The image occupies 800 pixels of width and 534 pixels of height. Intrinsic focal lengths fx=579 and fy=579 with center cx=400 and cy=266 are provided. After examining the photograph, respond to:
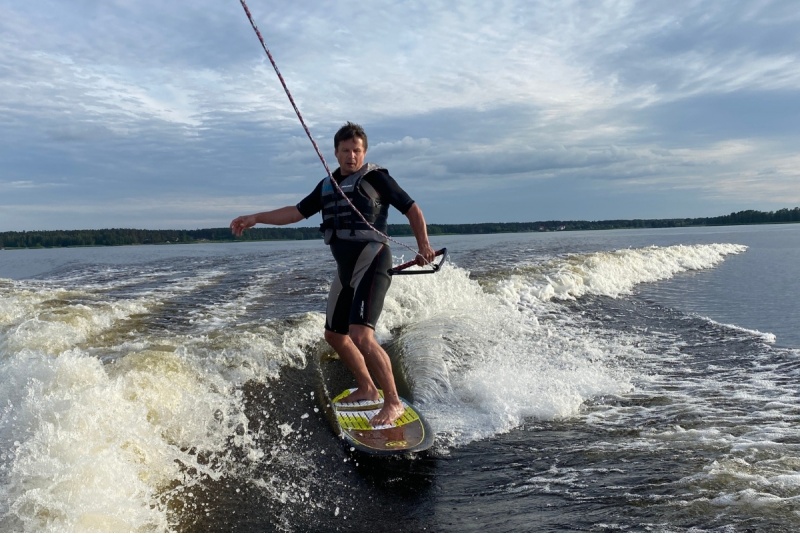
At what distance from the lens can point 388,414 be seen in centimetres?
519

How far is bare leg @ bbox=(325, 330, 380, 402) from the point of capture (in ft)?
18.1

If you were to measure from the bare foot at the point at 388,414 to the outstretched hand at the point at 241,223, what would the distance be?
205 cm

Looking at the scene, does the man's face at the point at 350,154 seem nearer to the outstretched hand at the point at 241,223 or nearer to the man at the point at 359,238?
the man at the point at 359,238

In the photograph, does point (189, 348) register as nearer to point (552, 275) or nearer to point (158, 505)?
point (158, 505)

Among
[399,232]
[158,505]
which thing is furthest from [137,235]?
[158,505]

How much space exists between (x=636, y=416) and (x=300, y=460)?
3.08 m

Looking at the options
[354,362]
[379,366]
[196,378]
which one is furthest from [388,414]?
[196,378]

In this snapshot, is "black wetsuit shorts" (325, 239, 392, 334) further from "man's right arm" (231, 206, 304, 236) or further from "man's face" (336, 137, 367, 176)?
"man's face" (336, 137, 367, 176)

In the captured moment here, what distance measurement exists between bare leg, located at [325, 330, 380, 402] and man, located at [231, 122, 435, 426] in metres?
0.01

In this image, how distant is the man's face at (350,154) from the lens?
5246mm

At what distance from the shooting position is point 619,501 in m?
3.60

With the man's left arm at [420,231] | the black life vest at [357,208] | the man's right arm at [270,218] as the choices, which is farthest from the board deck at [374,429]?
the man's right arm at [270,218]

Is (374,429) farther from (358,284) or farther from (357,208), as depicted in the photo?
(357,208)

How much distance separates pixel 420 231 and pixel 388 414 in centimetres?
166
